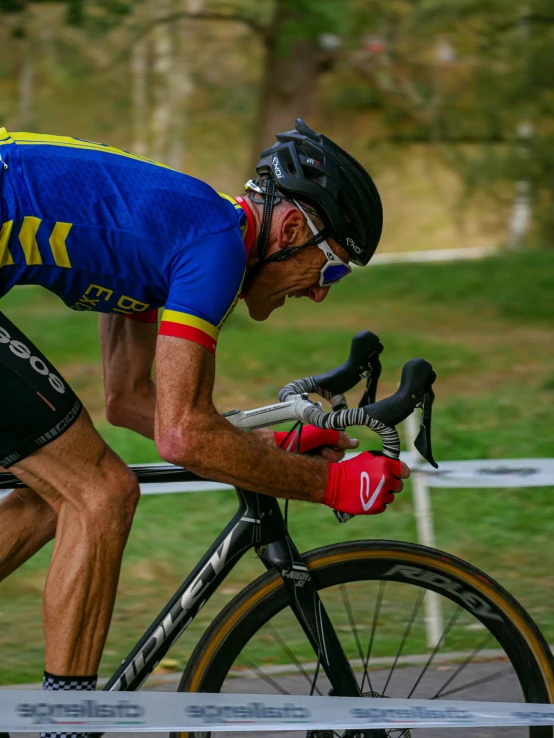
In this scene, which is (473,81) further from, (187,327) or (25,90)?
(25,90)

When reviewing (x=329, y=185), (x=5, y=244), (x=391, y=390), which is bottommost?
(x=391, y=390)

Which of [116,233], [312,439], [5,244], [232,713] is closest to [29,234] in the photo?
[5,244]

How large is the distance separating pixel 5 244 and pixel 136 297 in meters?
0.35

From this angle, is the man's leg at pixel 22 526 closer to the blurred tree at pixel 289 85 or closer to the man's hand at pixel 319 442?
the man's hand at pixel 319 442

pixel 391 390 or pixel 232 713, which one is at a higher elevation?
pixel 232 713

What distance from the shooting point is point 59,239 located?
2834 mm

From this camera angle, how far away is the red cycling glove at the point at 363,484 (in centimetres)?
279

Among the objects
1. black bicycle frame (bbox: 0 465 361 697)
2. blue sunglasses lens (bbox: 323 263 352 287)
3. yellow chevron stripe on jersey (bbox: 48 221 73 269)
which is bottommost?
black bicycle frame (bbox: 0 465 361 697)

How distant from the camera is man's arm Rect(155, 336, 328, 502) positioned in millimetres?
2709

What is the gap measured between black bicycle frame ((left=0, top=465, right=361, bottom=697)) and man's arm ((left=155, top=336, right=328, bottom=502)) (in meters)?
0.18

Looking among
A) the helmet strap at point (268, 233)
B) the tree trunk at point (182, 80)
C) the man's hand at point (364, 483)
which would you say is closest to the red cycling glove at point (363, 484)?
the man's hand at point (364, 483)

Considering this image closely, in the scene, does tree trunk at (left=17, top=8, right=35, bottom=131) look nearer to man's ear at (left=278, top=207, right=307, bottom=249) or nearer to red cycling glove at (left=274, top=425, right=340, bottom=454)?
man's ear at (left=278, top=207, right=307, bottom=249)

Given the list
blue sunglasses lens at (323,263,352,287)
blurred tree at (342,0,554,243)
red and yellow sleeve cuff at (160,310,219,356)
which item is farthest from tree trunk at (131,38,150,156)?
red and yellow sleeve cuff at (160,310,219,356)

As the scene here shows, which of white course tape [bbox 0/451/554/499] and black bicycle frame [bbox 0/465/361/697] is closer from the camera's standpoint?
black bicycle frame [bbox 0/465/361/697]
